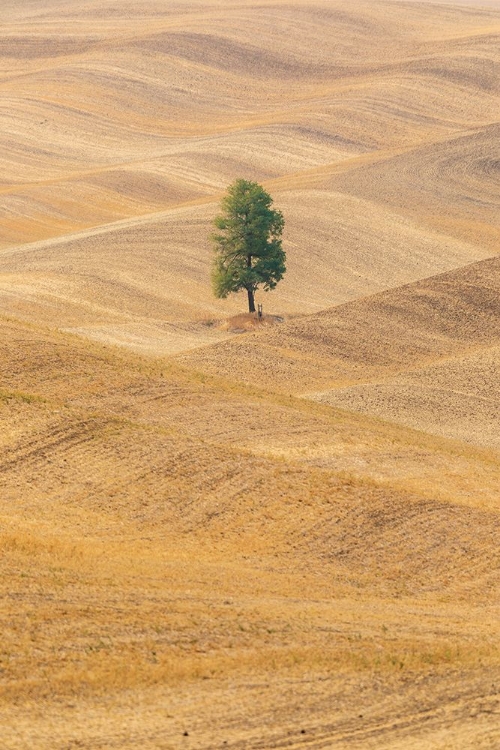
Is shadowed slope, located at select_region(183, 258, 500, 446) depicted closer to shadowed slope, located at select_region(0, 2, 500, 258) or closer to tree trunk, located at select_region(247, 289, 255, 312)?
tree trunk, located at select_region(247, 289, 255, 312)

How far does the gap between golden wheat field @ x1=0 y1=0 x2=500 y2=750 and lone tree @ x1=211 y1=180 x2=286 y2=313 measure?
2692 millimetres

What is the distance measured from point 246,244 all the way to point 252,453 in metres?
37.9

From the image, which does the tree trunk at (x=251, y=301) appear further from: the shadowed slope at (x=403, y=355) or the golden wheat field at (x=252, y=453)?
the shadowed slope at (x=403, y=355)

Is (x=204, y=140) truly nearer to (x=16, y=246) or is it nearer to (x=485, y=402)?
(x=16, y=246)

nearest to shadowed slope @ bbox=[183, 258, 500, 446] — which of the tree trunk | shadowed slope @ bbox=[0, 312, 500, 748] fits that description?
shadowed slope @ bbox=[0, 312, 500, 748]

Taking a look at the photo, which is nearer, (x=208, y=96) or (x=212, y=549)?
(x=212, y=549)

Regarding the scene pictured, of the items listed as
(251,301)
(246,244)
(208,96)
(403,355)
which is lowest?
(251,301)

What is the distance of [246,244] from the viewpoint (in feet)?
249

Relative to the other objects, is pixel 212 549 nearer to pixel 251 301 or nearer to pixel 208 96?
pixel 251 301

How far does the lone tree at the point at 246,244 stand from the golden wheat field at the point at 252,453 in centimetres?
269

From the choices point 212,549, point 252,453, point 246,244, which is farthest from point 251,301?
point 212,549

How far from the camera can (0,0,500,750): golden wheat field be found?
24.0m

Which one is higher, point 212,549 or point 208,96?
point 208,96

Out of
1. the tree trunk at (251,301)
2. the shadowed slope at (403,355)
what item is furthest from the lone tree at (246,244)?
the shadowed slope at (403,355)
